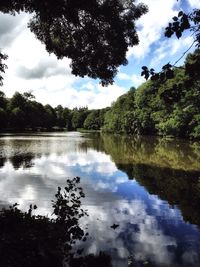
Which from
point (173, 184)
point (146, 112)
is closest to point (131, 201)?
point (173, 184)

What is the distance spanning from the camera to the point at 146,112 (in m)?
86.6

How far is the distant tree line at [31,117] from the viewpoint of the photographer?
120438 mm

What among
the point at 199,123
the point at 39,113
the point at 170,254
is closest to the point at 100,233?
the point at 170,254

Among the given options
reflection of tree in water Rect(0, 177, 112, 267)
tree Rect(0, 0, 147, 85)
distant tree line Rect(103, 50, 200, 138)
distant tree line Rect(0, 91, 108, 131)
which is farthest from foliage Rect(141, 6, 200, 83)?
distant tree line Rect(0, 91, 108, 131)

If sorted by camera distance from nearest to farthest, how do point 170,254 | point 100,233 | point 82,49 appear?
point 170,254 < point 100,233 < point 82,49

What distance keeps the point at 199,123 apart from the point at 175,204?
4251cm

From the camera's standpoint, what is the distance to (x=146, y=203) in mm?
15047

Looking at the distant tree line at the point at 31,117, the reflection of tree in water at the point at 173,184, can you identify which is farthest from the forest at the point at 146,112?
the reflection of tree in water at the point at 173,184

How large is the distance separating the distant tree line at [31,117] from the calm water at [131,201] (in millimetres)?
72836

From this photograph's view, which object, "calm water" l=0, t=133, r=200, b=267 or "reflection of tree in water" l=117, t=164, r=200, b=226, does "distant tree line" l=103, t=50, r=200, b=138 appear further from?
"calm water" l=0, t=133, r=200, b=267

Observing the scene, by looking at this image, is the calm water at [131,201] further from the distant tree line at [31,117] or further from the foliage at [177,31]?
the distant tree line at [31,117]

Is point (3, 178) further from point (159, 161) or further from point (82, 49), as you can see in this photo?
point (159, 161)

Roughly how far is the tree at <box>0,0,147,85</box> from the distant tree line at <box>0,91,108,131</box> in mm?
82284

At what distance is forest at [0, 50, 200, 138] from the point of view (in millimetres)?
5098
